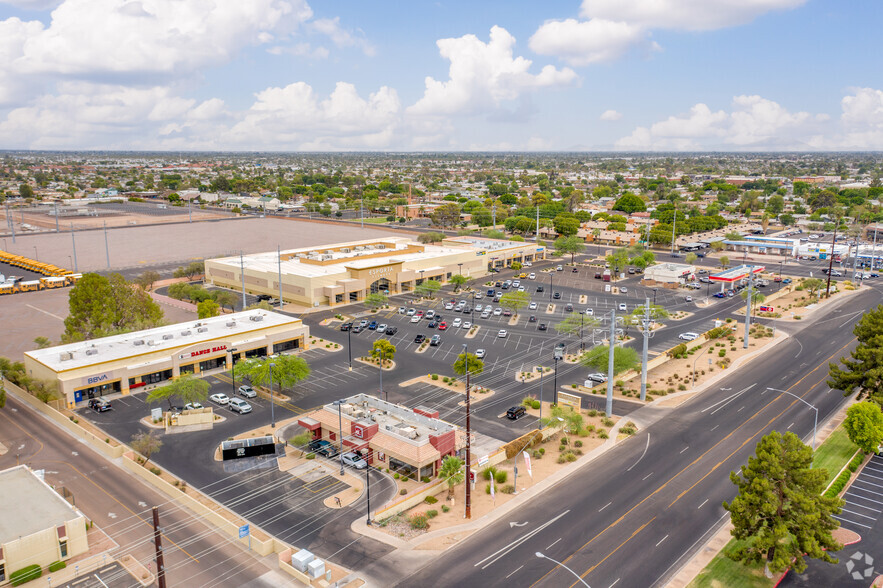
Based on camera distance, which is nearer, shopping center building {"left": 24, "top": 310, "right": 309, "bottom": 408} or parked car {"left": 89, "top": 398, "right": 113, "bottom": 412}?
parked car {"left": 89, "top": 398, "right": 113, "bottom": 412}

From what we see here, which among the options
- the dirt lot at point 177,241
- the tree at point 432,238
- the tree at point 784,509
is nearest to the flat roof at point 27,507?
the tree at point 784,509

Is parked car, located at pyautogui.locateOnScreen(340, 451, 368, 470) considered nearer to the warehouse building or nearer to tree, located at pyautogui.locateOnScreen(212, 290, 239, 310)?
the warehouse building

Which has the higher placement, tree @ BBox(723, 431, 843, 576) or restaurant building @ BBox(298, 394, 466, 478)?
tree @ BBox(723, 431, 843, 576)

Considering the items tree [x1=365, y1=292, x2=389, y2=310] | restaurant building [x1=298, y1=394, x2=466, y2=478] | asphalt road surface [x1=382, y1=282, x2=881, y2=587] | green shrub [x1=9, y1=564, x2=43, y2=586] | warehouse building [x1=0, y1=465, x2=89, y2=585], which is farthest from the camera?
tree [x1=365, y1=292, x2=389, y2=310]

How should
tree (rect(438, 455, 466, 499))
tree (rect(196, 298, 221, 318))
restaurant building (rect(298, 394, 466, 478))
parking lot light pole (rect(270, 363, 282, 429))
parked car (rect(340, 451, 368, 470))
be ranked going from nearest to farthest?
1. tree (rect(438, 455, 466, 499))
2. restaurant building (rect(298, 394, 466, 478))
3. parked car (rect(340, 451, 368, 470))
4. parking lot light pole (rect(270, 363, 282, 429))
5. tree (rect(196, 298, 221, 318))

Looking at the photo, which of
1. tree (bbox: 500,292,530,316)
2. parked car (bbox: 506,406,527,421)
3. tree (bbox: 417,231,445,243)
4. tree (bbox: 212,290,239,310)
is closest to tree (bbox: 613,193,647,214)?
tree (bbox: 417,231,445,243)

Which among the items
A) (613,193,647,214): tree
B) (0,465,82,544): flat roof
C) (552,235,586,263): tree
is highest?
(613,193,647,214): tree
